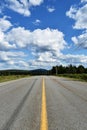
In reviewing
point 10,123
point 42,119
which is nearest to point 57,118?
point 42,119

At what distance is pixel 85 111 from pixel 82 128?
9.10ft

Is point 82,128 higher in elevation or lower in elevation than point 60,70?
lower

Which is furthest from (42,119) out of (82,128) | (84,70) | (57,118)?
(84,70)

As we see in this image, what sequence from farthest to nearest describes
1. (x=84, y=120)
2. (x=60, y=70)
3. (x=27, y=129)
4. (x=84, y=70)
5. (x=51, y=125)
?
(x=60, y=70) → (x=84, y=70) → (x=84, y=120) → (x=51, y=125) → (x=27, y=129)

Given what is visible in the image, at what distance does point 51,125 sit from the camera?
6957 mm

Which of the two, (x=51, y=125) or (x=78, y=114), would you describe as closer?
(x=51, y=125)

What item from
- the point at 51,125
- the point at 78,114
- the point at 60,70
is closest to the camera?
the point at 51,125

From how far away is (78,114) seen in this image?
28.5 feet

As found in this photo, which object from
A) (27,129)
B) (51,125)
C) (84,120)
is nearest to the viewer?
(27,129)

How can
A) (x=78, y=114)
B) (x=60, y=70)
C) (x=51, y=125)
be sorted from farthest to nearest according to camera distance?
(x=60, y=70), (x=78, y=114), (x=51, y=125)

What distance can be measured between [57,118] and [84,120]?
0.82m

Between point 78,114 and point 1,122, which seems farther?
point 78,114

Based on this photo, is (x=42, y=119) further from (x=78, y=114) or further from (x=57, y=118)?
(x=78, y=114)

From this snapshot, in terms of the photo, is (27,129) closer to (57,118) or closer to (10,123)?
(10,123)
